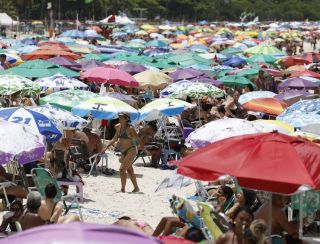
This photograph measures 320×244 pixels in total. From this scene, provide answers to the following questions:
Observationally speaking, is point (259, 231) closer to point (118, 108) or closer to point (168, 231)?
point (168, 231)

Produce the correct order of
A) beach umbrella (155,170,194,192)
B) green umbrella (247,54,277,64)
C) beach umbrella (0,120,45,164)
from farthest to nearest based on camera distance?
green umbrella (247,54,277,64)
beach umbrella (155,170,194,192)
beach umbrella (0,120,45,164)

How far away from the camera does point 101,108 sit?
1123 cm

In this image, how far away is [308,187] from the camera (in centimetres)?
588

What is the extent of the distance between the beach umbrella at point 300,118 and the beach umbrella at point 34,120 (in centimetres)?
311

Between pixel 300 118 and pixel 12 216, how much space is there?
4608 millimetres

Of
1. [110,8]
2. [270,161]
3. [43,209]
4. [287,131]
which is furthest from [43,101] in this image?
[110,8]

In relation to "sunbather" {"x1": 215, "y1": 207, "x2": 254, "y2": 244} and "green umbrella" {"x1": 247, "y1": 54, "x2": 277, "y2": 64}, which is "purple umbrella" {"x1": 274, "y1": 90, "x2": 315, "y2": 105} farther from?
"green umbrella" {"x1": 247, "y1": 54, "x2": 277, "y2": 64}

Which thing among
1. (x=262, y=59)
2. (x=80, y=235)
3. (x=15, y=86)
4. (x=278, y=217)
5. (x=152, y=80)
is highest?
(x=80, y=235)

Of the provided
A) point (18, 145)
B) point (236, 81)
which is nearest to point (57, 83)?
point (236, 81)

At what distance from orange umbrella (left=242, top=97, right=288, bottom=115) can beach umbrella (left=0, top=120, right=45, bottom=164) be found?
20.7 feet

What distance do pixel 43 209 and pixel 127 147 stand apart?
10.7 ft

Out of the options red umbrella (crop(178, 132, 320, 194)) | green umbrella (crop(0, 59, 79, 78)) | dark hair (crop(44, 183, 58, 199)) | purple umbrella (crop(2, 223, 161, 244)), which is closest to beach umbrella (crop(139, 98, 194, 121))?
green umbrella (crop(0, 59, 79, 78))

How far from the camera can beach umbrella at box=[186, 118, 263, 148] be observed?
895 cm

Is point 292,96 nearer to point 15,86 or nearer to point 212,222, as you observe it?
point 15,86
